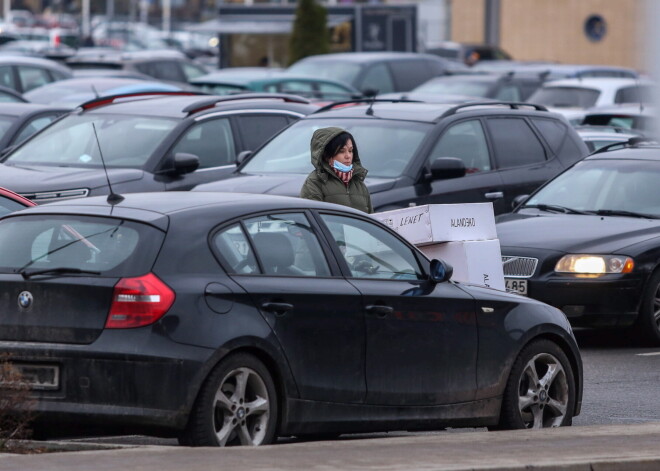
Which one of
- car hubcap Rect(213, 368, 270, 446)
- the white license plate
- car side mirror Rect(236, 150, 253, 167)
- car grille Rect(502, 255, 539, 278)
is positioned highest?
car side mirror Rect(236, 150, 253, 167)

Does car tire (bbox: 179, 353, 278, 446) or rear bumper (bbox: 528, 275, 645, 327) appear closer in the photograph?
car tire (bbox: 179, 353, 278, 446)

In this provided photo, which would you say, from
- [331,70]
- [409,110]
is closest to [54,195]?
[409,110]

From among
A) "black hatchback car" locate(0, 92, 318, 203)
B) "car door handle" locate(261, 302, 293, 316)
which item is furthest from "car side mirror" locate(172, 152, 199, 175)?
"car door handle" locate(261, 302, 293, 316)

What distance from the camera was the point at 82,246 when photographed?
7734mm

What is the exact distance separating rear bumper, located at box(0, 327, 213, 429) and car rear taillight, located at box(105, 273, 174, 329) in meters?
0.05

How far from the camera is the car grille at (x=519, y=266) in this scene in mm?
12602

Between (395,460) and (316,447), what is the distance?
0.52 metres

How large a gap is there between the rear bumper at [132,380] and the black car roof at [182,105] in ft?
27.8

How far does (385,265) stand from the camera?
8.63 metres

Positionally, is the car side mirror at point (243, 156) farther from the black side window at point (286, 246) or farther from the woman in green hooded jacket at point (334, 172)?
the black side window at point (286, 246)

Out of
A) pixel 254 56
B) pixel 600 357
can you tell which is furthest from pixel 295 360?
pixel 254 56

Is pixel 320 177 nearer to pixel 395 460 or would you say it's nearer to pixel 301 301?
pixel 301 301

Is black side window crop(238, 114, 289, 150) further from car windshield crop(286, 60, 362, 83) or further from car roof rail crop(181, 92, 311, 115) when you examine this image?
car windshield crop(286, 60, 362, 83)

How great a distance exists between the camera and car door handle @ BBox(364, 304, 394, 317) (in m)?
8.30
